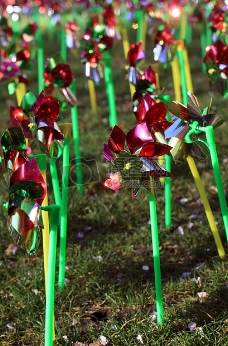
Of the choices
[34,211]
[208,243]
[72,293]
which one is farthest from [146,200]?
[34,211]

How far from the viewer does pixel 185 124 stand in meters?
2.01

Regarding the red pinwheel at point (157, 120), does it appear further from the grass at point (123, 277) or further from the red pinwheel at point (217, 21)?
the red pinwheel at point (217, 21)

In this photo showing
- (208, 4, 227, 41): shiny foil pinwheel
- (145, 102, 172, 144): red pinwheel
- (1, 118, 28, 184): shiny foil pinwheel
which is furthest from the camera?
(208, 4, 227, 41): shiny foil pinwheel

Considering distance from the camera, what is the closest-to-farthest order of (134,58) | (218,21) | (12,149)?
(12,149) < (134,58) < (218,21)

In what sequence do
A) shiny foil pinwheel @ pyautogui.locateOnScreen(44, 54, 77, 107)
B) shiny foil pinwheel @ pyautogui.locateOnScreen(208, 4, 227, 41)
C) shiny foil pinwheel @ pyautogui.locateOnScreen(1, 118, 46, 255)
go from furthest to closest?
1. shiny foil pinwheel @ pyautogui.locateOnScreen(208, 4, 227, 41)
2. shiny foil pinwheel @ pyautogui.locateOnScreen(44, 54, 77, 107)
3. shiny foil pinwheel @ pyautogui.locateOnScreen(1, 118, 46, 255)

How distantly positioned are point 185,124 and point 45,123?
52 centimetres

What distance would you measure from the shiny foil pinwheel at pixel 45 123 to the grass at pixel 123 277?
2.05 feet

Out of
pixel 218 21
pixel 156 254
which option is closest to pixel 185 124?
pixel 156 254

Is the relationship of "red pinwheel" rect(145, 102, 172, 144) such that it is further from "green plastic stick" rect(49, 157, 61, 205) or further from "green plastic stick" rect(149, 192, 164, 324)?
"green plastic stick" rect(49, 157, 61, 205)

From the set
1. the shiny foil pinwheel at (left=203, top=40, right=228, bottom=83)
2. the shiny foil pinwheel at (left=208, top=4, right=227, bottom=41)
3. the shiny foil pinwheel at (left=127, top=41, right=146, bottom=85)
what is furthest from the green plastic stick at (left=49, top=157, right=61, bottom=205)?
the shiny foil pinwheel at (left=208, top=4, right=227, bottom=41)

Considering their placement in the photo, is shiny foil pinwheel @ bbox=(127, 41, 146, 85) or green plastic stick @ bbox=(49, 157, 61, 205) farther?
shiny foil pinwheel @ bbox=(127, 41, 146, 85)

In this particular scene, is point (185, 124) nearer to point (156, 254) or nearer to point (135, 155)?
point (135, 155)

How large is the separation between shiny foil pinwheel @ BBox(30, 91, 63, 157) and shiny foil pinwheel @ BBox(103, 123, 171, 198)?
1.24ft

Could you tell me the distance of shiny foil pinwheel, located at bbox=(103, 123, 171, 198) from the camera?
5.78 ft
